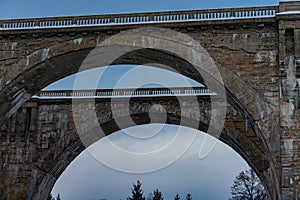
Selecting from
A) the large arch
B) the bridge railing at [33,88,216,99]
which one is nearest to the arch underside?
the large arch

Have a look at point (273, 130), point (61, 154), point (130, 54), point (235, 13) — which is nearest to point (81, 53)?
point (130, 54)

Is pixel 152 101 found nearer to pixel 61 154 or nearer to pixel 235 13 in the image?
pixel 61 154

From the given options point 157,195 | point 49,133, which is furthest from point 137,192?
point 49,133

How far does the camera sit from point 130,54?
17.9 m

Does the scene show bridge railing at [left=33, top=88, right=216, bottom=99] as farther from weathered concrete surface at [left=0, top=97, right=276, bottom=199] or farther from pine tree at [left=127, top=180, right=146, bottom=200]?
pine tree at [left=127, top=180, right=146, bottom=200]

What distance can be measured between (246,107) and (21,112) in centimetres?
1239

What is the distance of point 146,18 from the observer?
17422mm

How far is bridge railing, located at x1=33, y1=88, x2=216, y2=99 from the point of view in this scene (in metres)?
23.5

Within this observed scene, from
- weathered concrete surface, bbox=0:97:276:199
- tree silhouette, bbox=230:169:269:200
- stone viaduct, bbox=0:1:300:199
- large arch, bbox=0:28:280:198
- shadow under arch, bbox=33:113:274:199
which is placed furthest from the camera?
tree silhouette, bbox=230:169:269:200

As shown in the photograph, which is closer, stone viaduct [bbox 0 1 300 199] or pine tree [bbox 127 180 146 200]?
stone viaduct [bbox 0 1 300 199]

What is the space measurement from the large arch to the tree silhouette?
1791 cm

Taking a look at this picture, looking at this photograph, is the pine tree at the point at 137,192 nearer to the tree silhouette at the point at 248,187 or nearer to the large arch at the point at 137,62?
the tree silhouette at the point at 248,187

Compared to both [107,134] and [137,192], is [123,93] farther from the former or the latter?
[137,192]

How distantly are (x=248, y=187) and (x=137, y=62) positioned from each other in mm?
21362
